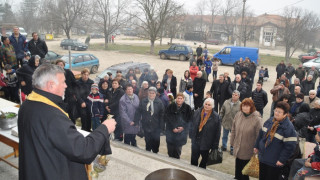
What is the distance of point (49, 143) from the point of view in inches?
74.5

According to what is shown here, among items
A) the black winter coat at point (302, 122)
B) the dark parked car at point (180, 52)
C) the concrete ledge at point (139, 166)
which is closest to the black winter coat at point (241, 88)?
the black winter coat at point (302, 122)

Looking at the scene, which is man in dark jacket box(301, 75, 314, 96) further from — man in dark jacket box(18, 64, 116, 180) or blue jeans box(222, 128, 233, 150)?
man in dark jacket box(18, 64, 116, 180)

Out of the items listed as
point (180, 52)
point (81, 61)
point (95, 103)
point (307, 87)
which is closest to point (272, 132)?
point (95, 103)

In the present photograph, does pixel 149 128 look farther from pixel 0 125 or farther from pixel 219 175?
pixel 0 125

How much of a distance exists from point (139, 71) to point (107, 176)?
7.82 metres

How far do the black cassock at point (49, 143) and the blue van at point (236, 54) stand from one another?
21494 mm

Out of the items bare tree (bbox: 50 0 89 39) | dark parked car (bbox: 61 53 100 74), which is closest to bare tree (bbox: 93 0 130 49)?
bare tree (bbox: 50 0 89 39)

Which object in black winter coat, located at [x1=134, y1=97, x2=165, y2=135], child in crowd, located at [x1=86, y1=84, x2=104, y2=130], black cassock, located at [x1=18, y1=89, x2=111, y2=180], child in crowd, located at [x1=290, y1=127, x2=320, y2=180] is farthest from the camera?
child in crowd, located at [x1=86, y1=84, x2=104, y2=130]

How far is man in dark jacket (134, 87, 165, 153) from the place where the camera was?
18.6 ft

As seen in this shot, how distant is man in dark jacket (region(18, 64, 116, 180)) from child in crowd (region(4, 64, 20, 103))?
22.2ft

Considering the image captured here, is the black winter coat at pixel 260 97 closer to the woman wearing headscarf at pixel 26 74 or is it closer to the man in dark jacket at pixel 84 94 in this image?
the man in dark jacket at pixel 84 94

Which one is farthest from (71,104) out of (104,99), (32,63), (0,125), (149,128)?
(0,125)

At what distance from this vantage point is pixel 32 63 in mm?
6703

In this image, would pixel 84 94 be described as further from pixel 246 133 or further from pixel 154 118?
pixel 246 133
